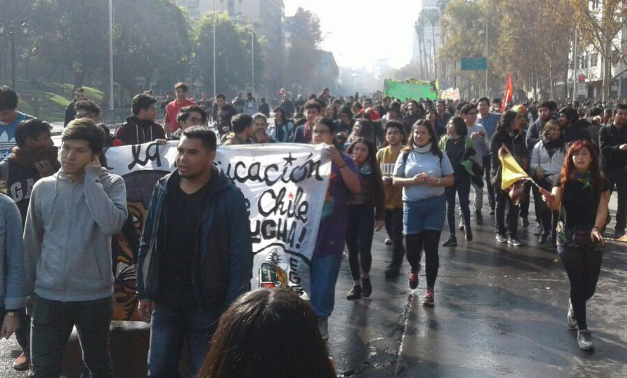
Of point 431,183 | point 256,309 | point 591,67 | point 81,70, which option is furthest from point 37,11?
point 256,309

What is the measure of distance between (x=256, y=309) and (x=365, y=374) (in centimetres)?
393

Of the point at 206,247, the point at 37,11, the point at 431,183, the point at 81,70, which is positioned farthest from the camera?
the point at 81,70

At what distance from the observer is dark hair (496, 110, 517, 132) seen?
10.8 metres

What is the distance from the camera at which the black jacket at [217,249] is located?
4.06 metres

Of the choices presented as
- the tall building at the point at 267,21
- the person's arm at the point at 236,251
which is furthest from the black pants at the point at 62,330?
the tall building at the point at 267,21

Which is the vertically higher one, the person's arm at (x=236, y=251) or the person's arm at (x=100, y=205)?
the person's arm at (x=100, y=205)

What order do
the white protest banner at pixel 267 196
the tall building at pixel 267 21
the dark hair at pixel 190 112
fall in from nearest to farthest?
1. the white protest banner at pixel 267 196
2. the dark hair at pixel 190 112
3. the tall building at pixel 267 21

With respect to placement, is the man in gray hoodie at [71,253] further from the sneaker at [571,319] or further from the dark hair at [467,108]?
the dark hair at [467,108]

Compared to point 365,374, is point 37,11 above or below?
above

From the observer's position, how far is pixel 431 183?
741cm

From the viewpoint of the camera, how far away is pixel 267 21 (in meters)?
142

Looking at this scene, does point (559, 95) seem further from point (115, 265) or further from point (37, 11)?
point (115, 265)

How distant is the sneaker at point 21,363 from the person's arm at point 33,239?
5.10 ft

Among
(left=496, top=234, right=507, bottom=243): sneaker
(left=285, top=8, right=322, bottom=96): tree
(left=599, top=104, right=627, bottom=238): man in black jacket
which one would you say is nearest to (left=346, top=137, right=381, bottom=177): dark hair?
(left=496, top=234, right=507, bottom=243): sneaker
